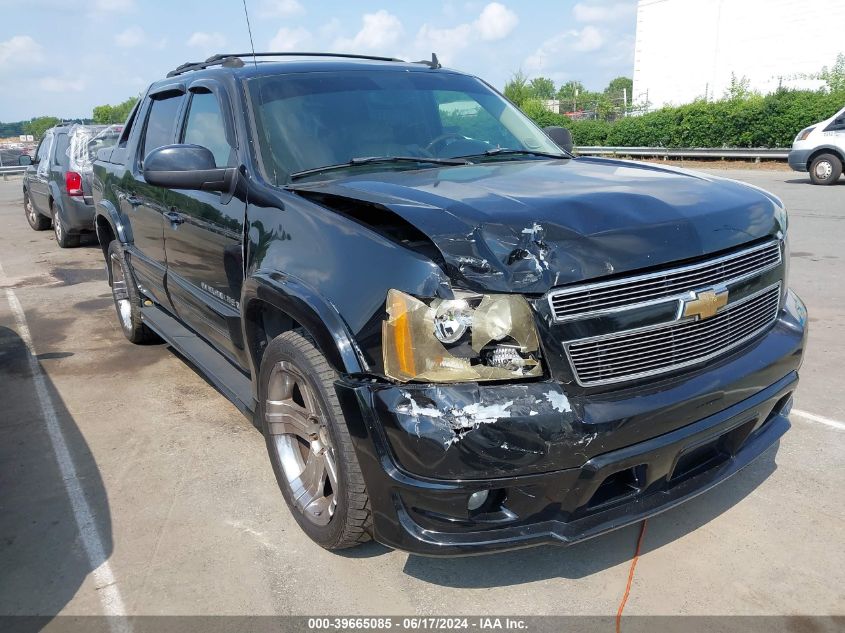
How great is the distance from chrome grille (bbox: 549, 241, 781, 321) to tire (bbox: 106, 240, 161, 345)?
4.20 m

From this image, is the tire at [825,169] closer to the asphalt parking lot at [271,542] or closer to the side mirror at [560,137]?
the asphalt parking lot at [271,542]

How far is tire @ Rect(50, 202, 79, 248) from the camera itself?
11.5 meters

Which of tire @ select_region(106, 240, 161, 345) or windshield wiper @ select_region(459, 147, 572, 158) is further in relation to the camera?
tire @ select_region(106, 240, 161, 345)

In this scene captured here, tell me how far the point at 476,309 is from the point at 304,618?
4.32 feet

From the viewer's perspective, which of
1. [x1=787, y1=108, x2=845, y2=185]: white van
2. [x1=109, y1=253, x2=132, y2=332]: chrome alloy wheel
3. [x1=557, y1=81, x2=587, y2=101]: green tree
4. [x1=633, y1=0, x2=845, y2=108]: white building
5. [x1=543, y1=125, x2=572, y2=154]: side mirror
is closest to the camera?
[x1=543, y1=125, x2=572, y2=154]: side mirror

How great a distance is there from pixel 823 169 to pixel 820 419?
14.0m

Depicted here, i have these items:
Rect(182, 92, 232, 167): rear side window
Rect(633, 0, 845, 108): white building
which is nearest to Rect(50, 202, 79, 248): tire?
Rect(182, 92, 232, 167): rear side window

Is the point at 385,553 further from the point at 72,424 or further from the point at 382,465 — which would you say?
the point at 72,424

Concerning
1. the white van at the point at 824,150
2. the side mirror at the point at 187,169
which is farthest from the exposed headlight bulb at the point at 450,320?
the white van at the point at 824,150

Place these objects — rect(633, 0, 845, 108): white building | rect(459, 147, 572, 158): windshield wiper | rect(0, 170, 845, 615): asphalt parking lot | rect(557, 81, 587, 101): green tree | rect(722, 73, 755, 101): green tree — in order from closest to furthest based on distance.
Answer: rect(0, 170, 845, 615): asphalt parking lot → rect(459, 147, 572, 158): windshield wiper → rect(722, 73, 755, 101): green tree → rect(633, 0, 845, 108): white building → rect(557, 81, 587, 101): green tree

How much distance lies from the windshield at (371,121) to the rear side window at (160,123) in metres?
1.14

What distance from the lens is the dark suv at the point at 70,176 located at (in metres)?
11.1

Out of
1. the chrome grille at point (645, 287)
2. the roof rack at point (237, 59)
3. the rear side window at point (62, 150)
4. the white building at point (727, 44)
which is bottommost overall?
the chrome grille at point (645, 287)

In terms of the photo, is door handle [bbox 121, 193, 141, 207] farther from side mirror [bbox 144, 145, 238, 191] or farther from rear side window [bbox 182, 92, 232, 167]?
side mirror [bbox 144, 145, 238, 191]
